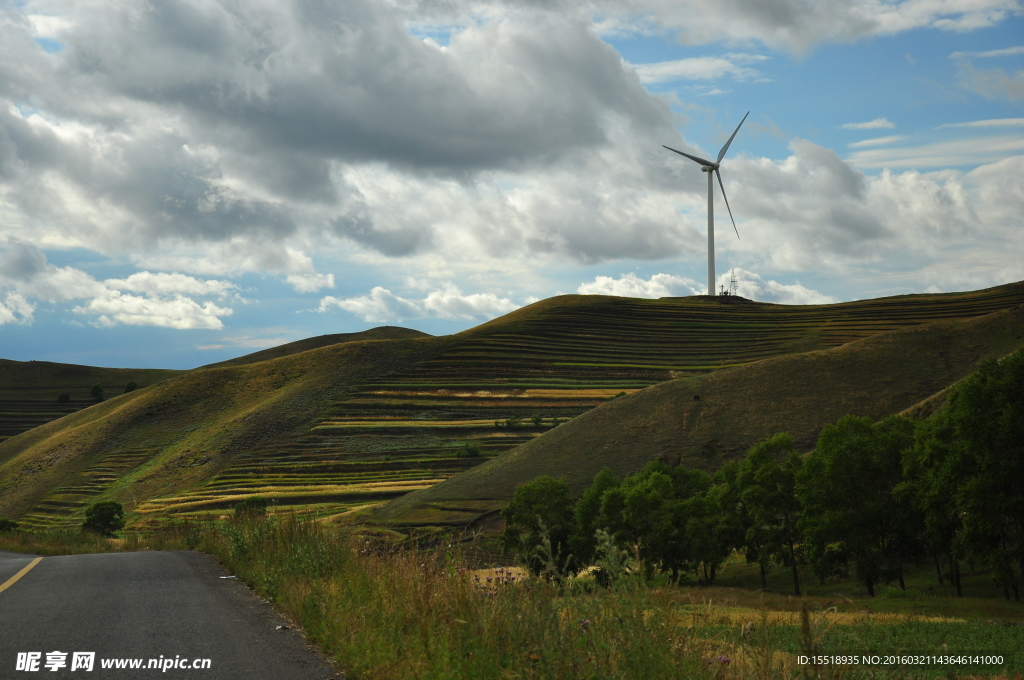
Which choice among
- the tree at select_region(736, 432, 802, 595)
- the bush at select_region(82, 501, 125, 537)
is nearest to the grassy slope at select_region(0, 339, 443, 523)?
the bush at select_region(82, 501, 125, 537)

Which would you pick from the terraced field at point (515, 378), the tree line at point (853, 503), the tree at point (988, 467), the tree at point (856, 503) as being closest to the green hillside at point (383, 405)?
the terraced field at point (515, 378)

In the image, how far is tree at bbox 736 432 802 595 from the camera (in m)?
60.0

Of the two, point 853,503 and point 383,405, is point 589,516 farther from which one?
point 383,405

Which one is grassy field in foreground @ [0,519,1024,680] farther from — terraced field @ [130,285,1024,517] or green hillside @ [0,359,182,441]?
green hillside @ [0,359,182,441]

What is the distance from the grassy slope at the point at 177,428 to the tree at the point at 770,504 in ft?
205

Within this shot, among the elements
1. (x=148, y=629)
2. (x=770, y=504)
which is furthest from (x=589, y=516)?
(x=148, y=629)

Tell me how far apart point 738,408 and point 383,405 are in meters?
49.6

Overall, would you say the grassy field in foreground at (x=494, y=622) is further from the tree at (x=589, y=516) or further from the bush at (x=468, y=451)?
the bush at (x=468, y=451)

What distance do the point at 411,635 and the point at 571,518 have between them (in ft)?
216

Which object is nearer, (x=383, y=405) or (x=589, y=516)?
(x=589, y=516)

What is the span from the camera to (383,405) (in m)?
111

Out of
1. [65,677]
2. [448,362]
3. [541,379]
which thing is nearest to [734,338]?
[541,379]

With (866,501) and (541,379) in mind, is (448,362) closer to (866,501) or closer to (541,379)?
(541,379)

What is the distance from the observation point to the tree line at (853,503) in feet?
152
